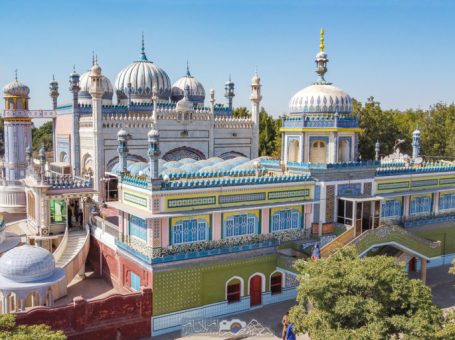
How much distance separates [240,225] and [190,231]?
6.92 ft

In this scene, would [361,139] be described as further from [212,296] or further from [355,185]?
[212,296]

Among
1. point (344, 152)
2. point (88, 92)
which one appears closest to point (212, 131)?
point (88, 92)

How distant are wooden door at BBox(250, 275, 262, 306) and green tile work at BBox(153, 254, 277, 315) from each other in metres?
0.30

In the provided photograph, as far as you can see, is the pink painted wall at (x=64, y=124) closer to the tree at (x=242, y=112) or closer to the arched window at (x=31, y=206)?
the arched window at (x=31, y=206)

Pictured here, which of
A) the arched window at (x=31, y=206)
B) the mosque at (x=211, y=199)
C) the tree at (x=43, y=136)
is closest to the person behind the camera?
the mosque at (x=211, y=199)

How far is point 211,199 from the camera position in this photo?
56.4 ft

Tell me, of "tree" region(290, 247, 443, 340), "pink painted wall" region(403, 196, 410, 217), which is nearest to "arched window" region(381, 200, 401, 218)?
"pink painted wall" region(403, 196, 410, 217)

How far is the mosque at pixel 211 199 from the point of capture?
16688 millimetres

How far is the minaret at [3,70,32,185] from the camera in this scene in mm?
28016

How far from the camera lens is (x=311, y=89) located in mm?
21469

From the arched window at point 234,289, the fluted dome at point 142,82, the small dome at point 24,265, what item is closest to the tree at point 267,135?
the fluted dome at point 142,82

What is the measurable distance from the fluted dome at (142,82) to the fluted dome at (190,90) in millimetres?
2094

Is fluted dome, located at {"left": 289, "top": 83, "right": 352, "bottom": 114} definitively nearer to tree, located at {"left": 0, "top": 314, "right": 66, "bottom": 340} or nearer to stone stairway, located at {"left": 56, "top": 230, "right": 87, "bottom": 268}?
stone stairway, located at {"left": 56, "top": 230, "right": 87, "bottom": 268}

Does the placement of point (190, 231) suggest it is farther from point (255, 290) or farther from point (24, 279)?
point (24, 279)
